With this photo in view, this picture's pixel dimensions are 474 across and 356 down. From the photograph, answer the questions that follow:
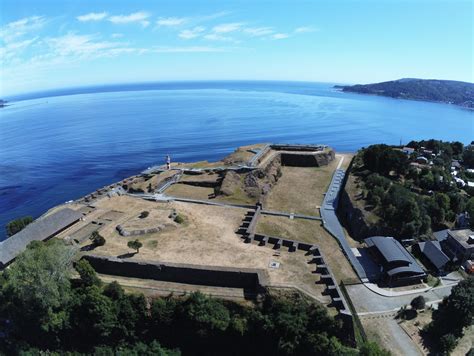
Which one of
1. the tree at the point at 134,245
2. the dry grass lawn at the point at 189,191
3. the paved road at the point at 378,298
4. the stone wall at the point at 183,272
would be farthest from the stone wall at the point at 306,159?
the tree at the point at 134,245

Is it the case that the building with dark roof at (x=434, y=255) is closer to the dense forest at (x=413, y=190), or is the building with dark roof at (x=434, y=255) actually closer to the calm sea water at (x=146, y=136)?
the dense forest at (x=413, y=190)

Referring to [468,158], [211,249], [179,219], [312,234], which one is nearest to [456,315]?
[312,234]

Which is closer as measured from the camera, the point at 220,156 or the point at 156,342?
the point at 156,342

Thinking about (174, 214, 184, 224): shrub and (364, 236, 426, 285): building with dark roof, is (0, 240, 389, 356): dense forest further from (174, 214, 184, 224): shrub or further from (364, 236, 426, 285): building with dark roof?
(174, 214, 184, 224): shrub

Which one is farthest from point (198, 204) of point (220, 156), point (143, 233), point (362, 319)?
point (220, 156)

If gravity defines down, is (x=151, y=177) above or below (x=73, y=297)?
above

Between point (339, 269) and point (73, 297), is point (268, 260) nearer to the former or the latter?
point (339, 269)

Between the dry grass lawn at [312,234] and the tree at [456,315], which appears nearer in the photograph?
the tree at [456,315]

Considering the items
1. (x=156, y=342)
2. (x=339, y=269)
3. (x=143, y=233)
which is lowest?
(x=156, y=342)
